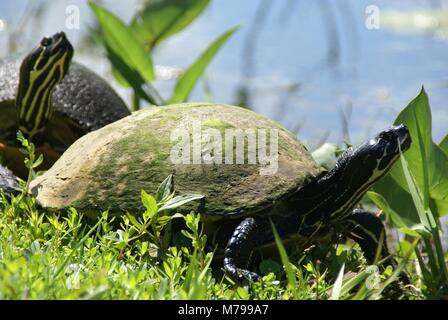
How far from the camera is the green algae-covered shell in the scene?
2.28 metres

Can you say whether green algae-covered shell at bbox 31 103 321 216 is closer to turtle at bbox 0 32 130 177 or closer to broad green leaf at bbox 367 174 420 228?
A: broad green leaf at bbox 367 174 420 228

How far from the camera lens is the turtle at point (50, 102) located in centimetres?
367

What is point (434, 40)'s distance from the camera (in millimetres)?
7578

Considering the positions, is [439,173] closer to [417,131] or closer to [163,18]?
[417,131]

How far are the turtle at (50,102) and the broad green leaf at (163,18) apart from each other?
18.5 inches

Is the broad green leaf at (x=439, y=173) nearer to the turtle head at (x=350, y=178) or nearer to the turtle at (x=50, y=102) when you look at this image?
the turtle head at (x=350, y=178)

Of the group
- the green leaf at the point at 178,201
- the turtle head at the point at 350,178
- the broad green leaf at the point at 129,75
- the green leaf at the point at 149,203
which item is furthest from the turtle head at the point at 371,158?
the broad green leaf at the point at 129,75

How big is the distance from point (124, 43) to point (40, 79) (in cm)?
85

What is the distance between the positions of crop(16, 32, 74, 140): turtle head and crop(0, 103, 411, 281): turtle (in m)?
1.18

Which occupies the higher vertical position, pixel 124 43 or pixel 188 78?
pixel 124 43

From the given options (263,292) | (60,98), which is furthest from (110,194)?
(60,98)

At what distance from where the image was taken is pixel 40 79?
3686mm

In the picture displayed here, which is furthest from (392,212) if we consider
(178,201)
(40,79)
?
(40,79)

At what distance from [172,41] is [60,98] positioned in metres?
4.46
